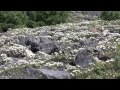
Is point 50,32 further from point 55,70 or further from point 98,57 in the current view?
point 55,70

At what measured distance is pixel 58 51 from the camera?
16.8 metres

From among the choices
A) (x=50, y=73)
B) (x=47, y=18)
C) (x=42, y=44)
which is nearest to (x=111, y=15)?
(x=47, y=18)

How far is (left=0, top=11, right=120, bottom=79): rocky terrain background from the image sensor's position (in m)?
13.4

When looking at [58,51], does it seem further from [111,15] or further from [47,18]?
[47,18]

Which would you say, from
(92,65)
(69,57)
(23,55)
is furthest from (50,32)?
(92,65)

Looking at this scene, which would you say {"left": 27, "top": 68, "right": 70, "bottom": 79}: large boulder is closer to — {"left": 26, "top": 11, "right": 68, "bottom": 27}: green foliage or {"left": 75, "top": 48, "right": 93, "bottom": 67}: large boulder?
{"left": 75, "top": 48, "right": 93, "bottom": 67}: large boulder

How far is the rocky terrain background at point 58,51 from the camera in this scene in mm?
13359

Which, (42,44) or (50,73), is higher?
(50,73)

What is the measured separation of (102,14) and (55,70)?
57.0 feet

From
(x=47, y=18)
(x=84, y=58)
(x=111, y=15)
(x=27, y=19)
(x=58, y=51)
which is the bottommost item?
(x=27, y=19)

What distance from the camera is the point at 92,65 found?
13867mm

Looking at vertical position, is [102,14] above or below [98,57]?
below

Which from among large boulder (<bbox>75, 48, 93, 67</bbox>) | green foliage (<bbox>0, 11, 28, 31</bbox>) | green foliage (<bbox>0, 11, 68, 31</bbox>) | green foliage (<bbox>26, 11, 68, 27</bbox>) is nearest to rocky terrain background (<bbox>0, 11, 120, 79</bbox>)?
large boulder (<bbox>75, 48, 93, 67</bbox>)

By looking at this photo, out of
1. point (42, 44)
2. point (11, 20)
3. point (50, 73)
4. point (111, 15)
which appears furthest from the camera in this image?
point (111, 15)
